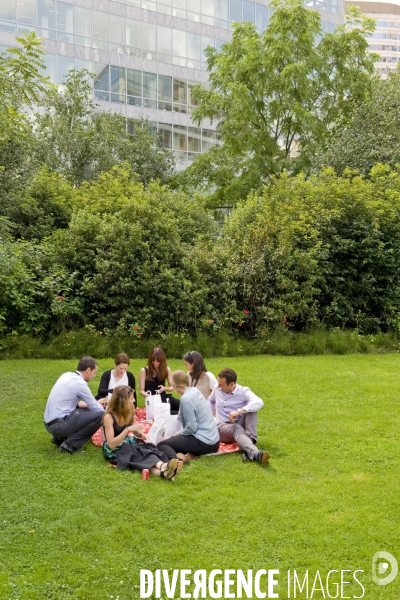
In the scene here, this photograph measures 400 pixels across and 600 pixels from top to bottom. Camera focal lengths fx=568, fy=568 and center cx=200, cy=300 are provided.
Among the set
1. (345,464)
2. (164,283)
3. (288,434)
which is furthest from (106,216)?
(345,464)

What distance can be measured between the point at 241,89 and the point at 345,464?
20.7 metres

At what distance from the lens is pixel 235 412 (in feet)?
23.5

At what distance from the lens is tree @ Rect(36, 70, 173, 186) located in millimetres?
24344

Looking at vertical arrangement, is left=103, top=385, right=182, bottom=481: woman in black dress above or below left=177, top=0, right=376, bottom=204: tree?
below

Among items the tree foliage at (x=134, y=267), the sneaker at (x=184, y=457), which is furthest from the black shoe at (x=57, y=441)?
the tree foliage at (x=134, y=267)

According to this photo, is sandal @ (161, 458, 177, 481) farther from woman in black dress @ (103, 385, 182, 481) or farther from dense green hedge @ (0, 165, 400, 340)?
dense green hedge @ (0, 165, 400, 340)

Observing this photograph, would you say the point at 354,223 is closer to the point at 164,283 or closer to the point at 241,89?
the point at 164,283

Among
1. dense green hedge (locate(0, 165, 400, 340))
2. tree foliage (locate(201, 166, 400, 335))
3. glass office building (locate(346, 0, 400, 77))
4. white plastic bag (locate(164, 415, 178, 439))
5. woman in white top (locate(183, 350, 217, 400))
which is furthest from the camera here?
glass office building (locate(346, 0, 400, 77))

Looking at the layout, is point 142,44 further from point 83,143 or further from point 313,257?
point 313,257

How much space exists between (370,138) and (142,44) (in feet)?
66.9

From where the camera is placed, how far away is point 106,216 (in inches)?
568

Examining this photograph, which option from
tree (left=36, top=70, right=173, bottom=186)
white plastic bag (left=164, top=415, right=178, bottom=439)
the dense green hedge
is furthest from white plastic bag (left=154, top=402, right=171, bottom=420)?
tree (left=36, top=70, right=173, bottom=186)

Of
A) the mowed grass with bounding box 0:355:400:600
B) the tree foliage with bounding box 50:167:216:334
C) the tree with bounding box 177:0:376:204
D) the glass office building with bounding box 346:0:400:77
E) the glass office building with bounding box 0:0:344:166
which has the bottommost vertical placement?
the mowed grass with bounding box 0:355:400:600

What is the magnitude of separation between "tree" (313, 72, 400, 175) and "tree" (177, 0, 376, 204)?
255 centimetres
